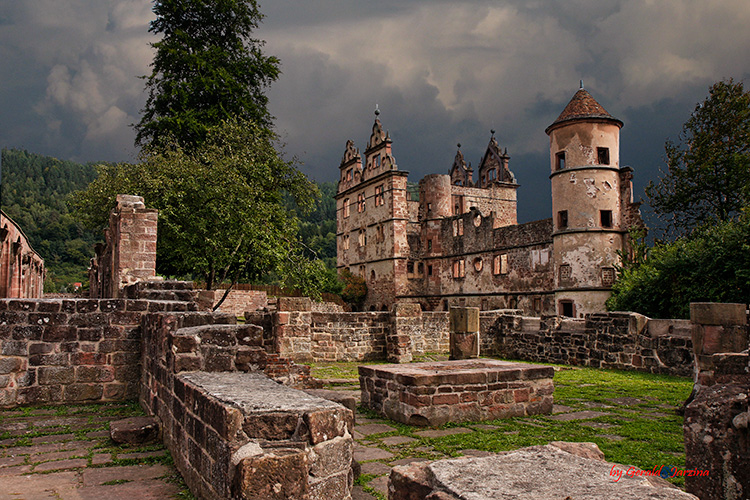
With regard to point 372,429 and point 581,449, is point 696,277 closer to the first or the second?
point 372,429

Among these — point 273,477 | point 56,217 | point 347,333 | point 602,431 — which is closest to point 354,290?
point 347,333

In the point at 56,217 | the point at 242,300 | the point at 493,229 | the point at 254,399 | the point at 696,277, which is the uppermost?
the point at 56,217

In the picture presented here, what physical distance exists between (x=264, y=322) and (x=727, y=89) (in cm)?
2505

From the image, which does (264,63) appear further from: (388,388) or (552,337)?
(388,388)

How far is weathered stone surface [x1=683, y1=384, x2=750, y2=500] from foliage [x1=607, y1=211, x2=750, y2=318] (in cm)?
1422

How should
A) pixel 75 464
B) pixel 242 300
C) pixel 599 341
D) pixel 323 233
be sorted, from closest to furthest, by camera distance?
1. pixel 75 464
2. pixel 599 341
3. pixel 242 300
4. pixel 323 233

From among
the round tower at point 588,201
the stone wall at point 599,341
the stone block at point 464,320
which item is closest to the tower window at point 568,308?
the round tower at point 588,201

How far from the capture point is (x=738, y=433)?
128 inches

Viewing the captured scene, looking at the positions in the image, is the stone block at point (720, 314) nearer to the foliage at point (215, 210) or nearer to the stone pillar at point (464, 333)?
the stone pillar at point (464, 333)

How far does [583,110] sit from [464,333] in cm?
1762

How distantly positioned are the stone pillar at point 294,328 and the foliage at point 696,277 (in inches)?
427

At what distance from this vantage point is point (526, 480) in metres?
2.51

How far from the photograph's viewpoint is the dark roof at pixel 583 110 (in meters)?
26.7

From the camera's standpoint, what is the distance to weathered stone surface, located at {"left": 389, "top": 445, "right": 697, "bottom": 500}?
230cm
